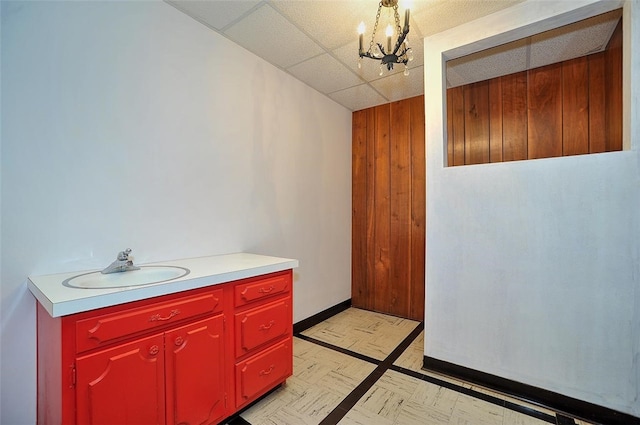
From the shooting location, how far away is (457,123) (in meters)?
3.05

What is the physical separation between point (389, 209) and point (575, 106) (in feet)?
6.36

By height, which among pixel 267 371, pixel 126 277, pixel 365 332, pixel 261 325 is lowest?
pixel 365 332

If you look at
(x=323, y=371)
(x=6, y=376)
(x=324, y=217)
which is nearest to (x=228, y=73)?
(x=324, y=217)

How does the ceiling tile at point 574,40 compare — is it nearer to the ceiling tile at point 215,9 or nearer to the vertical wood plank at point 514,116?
the vertical wood plank at point 514,116

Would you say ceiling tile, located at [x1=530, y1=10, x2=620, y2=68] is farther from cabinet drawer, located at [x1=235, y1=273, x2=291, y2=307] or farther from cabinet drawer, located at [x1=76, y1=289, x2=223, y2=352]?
cabinet drawer, located at [x1=76, y1=289, x2=223, y2=352]

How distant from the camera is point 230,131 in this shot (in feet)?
7.61

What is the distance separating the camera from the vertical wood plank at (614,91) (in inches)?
81.9

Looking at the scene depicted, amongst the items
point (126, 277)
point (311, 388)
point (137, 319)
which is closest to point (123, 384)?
point (137, 319)

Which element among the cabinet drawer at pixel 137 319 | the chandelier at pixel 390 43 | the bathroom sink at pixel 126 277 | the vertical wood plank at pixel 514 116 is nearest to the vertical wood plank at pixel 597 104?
the vertical wood plank at pixel 514 116

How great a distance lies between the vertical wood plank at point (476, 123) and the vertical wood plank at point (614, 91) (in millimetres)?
863

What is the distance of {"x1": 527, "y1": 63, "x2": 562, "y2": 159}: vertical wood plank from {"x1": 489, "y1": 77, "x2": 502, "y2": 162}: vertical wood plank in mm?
238

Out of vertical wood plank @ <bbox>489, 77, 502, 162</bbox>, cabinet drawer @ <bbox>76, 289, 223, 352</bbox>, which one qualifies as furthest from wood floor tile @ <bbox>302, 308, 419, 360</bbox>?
vertical wood plank @ <bbox>489, 77, 502, 162</bbox>

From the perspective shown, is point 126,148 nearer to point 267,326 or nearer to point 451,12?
point 267,326

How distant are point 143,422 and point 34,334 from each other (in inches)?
29.7
